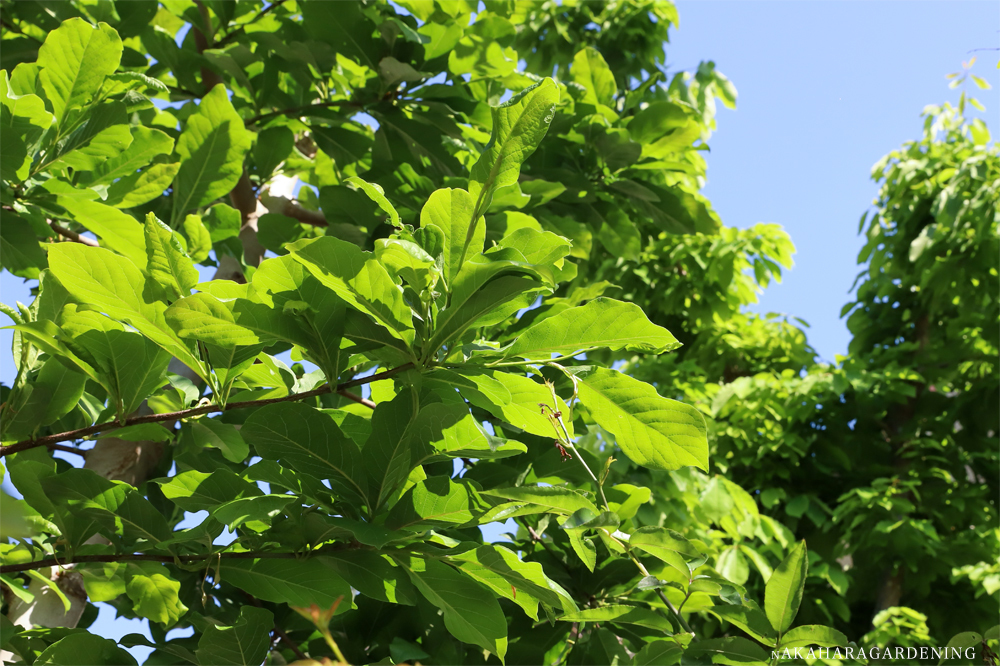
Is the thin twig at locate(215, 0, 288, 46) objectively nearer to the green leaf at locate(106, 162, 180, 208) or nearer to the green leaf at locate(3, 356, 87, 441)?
the green leaf at locate(106, 162, 180, 208)

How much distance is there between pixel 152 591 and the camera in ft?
2.88

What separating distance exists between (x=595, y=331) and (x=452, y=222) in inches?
6.2

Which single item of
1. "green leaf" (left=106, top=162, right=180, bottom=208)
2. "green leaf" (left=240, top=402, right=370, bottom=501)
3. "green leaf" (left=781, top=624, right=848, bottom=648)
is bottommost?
"green leaf" (left=781, top=624, right=848, bottom=648)

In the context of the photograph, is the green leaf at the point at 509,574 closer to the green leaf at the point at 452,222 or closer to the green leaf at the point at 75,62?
the green leaf at the point at 452,222

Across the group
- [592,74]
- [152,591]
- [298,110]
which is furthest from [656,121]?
[152,591]

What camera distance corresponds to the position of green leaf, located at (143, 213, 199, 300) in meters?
0.63

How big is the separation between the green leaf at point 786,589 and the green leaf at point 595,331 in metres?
0.28

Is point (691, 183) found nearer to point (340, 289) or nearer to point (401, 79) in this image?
point (401, 79)

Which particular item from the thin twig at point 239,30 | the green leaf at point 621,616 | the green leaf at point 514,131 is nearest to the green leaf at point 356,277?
the green leaf at point 514,131

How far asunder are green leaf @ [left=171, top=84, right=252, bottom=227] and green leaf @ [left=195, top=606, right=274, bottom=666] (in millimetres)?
556

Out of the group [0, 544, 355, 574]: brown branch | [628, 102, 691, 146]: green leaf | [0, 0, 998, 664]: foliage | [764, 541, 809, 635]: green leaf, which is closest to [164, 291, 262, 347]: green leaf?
[0, 0, 998, 664]: foliage

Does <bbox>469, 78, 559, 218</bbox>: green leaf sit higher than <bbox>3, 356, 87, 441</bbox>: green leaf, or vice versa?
<bbox>469, 78, 559, 218</bbox>: green leaf

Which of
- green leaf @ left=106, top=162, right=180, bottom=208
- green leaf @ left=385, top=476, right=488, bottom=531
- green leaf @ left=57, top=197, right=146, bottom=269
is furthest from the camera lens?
green leaf @ left=106, top=162, right=180, bottom=208

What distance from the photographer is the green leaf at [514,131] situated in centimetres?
59
